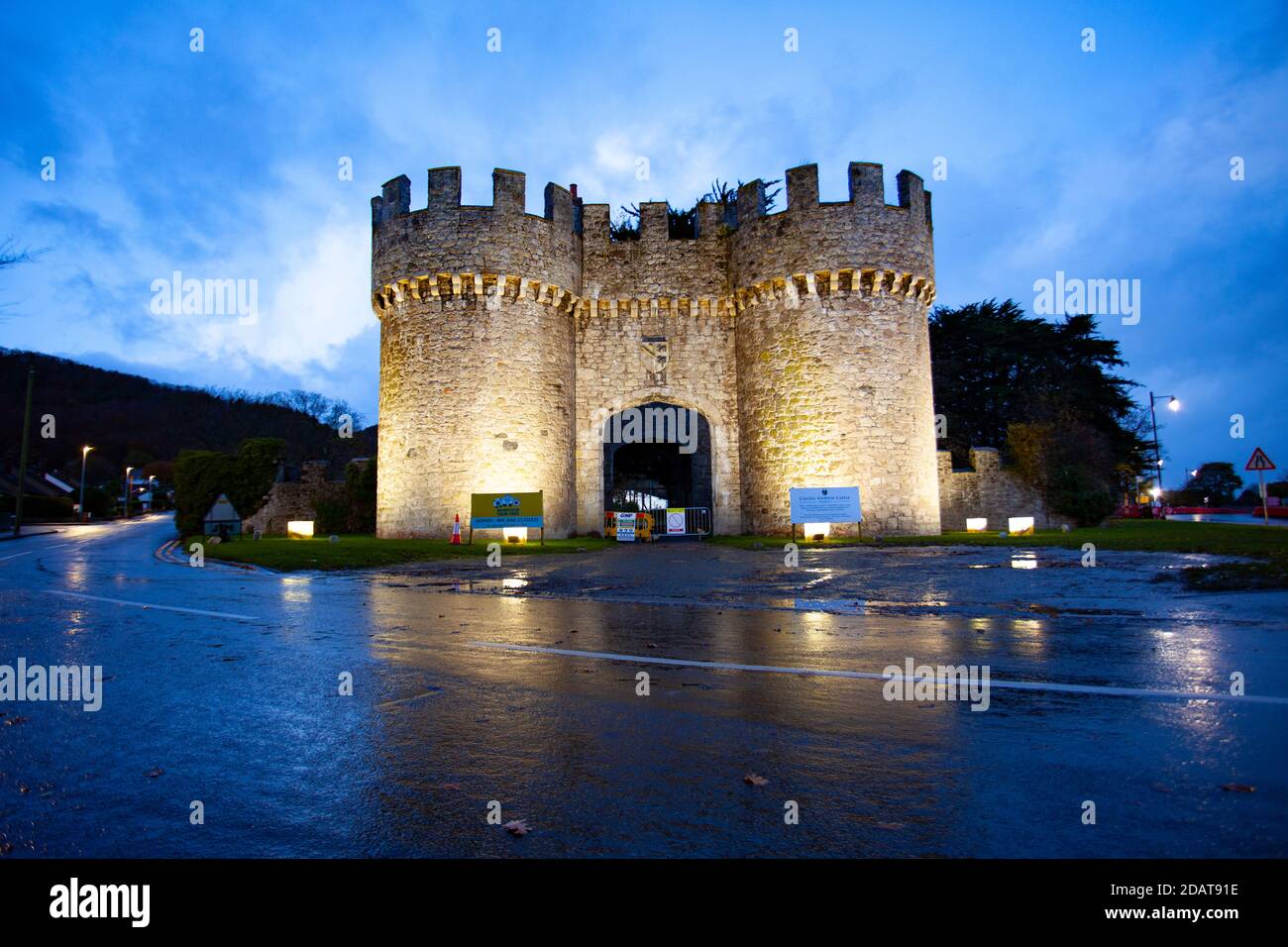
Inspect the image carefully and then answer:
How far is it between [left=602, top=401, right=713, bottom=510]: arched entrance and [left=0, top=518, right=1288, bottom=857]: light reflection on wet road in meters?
21.7

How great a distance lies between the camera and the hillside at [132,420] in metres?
73.0

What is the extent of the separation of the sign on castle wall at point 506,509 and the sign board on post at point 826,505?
25.2 ft

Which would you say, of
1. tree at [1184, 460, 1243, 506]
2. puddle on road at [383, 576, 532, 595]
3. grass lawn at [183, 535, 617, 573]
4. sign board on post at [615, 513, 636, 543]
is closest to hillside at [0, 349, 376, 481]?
sign board on post at [615, 513, 636, 543]

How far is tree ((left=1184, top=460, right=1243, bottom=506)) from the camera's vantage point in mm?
73750

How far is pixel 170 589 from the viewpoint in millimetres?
10531

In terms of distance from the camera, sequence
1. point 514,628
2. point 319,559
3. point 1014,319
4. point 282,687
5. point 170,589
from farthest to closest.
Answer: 1. point 1014,319
2. point 319,559
3. point 170,589
4. point 514,628
5. point 282,687

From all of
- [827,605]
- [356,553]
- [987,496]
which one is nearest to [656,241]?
[356,553]

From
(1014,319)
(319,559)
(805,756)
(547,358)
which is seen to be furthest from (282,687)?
(1014,319)

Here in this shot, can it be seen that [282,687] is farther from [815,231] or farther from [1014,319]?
[1014,319]

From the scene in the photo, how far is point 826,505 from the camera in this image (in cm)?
2219

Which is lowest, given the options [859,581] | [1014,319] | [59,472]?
[859,581]

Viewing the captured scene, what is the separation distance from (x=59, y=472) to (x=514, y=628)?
9870 centimetres

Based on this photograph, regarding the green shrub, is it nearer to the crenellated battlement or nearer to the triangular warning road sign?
the triangular warning road sign

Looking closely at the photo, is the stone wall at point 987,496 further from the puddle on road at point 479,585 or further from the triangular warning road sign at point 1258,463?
the puddle on road at point 479,585
